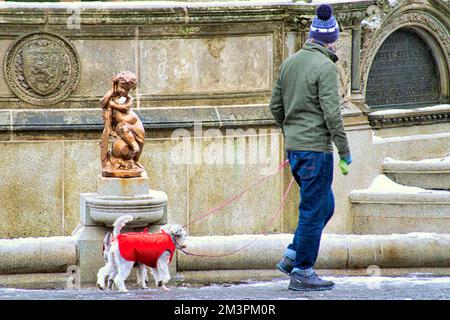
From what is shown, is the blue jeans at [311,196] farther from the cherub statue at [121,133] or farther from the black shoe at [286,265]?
the cherub statue at [121,133]

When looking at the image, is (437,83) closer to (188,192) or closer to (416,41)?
(416,41)

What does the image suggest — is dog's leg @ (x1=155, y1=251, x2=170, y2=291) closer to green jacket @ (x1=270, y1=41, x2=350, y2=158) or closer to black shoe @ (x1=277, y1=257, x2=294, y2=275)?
black shoe @ (x1=277, y1=257, x2=294, y2=275)

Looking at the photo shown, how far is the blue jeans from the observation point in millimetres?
12727

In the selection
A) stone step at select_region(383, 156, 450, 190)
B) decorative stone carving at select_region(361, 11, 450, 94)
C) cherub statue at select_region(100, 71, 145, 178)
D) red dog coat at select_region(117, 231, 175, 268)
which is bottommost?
red dog coat at select_region(117, 231, 175, 268)

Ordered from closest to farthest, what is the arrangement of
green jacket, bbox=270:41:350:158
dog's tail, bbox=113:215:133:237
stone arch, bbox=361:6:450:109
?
1. green jacket, bbox=270:41:350:158
2. dog's tail, bbox=113:215:133:237
3. stone arch, bbox=361:6:450:109

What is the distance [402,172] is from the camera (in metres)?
19.1

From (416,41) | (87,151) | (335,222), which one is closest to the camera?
(87,151)

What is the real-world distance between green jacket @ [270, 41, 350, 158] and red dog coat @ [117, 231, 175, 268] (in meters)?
1.17

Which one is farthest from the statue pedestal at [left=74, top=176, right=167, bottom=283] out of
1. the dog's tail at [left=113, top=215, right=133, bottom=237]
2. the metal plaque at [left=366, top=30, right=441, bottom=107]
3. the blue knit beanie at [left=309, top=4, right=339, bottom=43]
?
the metal plaque at [left=366, top=30, right=441, bottom=107]

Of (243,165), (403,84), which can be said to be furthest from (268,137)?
(403,84)

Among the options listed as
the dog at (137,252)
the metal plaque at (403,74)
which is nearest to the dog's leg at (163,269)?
the dog at (137,252)

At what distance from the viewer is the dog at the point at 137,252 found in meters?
13.1

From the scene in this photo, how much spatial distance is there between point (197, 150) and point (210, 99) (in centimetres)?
53

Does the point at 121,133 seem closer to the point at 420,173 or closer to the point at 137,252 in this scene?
the point at 137,252
